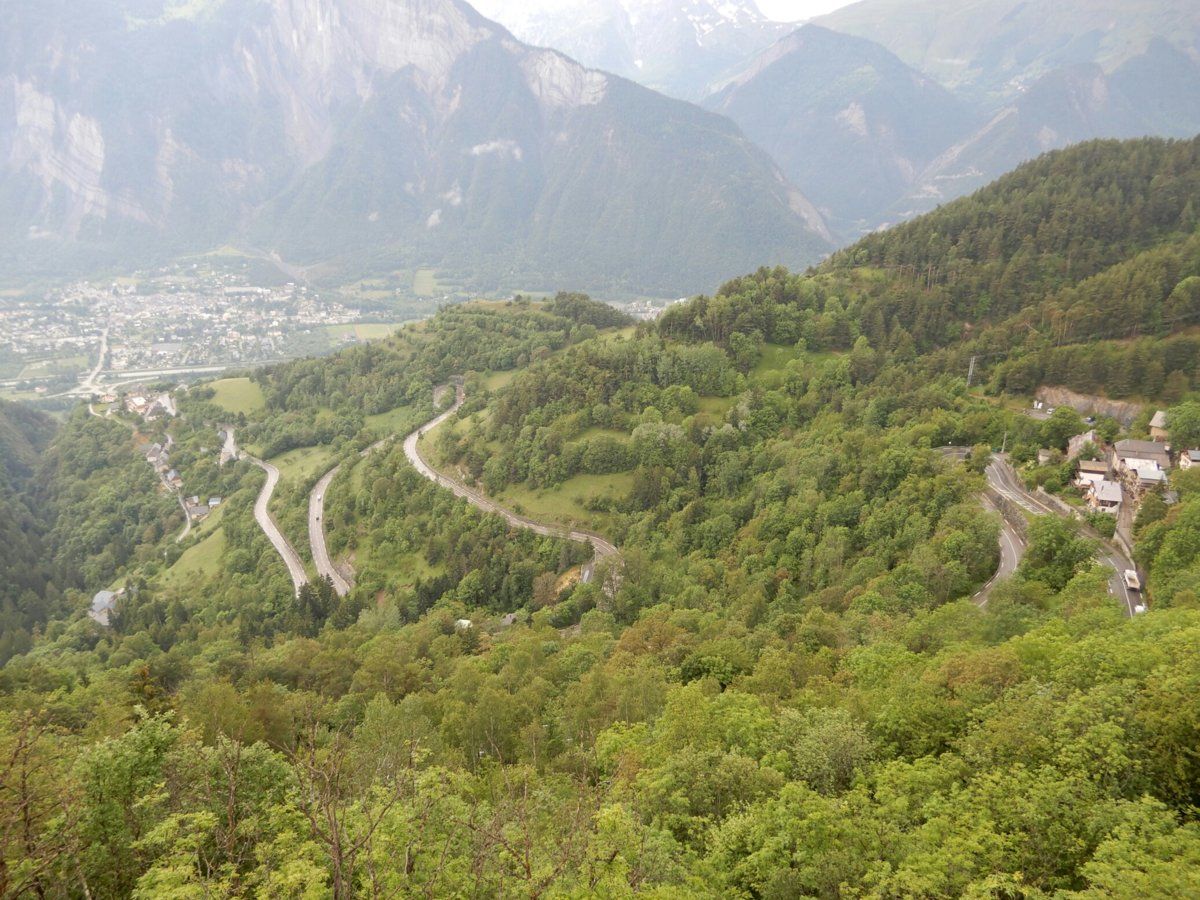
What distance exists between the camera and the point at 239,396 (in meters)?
167

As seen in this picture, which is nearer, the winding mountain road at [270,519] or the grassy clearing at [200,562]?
the winding mountain road at [270,519]

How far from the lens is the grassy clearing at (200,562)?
349ft

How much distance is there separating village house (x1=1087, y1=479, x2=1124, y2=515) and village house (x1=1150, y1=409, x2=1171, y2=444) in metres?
13.3

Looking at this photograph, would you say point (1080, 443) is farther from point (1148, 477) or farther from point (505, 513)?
point (505, 513)

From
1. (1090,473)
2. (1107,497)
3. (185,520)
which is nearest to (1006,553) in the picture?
(1107,497)

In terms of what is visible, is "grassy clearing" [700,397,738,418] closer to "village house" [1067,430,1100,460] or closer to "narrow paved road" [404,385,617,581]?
"narrow paved road" [404,385,617,581]

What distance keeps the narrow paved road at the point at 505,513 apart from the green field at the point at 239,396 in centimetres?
6112

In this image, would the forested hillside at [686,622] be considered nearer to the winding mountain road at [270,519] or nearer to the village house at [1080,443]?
the village house at [1080,443]

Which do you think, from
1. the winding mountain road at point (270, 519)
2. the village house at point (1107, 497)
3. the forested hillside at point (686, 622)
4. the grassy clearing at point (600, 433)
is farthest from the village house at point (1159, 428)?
the winding mountain road at point (270, 519)

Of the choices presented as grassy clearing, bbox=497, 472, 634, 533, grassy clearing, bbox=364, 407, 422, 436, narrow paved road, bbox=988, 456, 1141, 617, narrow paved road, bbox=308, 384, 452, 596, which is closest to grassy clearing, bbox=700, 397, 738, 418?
grassy clearing, bbox=497, 472, 634, 533

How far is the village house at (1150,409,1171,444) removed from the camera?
221 ft

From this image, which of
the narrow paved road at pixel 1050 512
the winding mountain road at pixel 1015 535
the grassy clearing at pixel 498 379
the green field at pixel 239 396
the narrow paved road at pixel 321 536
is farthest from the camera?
the green field at pixel 239 396

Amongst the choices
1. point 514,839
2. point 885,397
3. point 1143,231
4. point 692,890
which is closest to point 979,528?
point 885,397

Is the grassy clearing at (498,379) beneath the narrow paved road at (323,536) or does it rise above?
above
